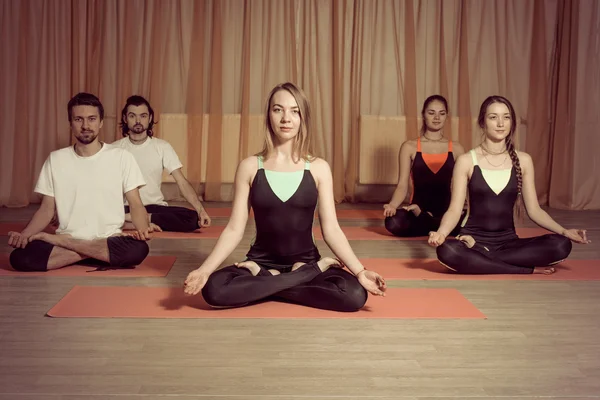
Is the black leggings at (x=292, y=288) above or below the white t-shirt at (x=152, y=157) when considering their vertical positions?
below

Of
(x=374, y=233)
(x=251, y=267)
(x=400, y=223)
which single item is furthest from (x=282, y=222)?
(x=374, y=233)

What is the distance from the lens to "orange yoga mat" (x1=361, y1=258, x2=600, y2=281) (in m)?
3.72

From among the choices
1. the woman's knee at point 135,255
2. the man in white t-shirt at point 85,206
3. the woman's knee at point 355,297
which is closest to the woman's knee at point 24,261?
the man in white t-shirt at point 85,206

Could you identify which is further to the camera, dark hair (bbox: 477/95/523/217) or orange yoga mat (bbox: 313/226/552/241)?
orange yoga mat (bbox: 313/226/552/241)

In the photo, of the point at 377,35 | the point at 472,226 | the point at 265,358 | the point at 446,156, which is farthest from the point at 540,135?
the point at 265,358

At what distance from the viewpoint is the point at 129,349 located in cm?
254

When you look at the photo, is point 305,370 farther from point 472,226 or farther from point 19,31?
point 19,31

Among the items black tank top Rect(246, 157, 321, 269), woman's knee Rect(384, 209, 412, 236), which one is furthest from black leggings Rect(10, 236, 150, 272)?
woman's knee Rect(384, 209, 412, 236)

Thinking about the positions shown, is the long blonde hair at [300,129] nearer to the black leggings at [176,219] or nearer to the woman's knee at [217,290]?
the woman's knee at [217,290]

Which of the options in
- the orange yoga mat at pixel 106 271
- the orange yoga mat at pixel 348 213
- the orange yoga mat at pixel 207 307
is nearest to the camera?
the orange yoga mat at pixel 207 307

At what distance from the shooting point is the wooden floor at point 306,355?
7.17 ft

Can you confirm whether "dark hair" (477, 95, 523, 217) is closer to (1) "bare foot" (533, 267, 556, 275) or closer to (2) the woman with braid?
(2) the woman with braid

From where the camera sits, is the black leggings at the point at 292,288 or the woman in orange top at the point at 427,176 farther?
the woman in orange top at the point at 427,176

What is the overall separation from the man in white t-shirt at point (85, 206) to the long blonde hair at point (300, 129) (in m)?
0.92
